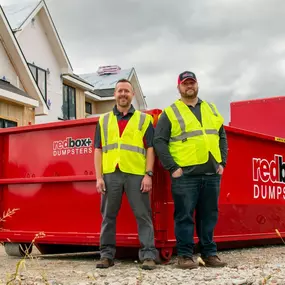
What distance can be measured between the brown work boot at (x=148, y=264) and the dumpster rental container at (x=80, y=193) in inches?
17.1

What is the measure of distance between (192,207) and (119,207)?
0.75 meters

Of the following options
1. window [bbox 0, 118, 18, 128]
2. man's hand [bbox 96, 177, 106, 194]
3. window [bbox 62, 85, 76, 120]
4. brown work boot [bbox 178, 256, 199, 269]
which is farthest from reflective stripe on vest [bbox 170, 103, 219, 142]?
window [bbox 62, 85, 76, 120]

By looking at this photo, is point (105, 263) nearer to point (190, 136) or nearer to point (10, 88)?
point (190, 136)

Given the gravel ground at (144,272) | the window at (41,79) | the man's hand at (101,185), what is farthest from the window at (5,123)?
the man's hand at (101,185)

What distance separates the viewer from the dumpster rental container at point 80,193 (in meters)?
6.18

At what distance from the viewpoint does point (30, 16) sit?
2123cm

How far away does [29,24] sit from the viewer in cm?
2138

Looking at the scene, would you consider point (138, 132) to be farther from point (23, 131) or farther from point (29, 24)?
point (29, 24)

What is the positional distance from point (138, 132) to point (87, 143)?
105cm

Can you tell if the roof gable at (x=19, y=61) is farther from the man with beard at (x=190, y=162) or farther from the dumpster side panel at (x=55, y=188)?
the man with beard at (x=190, y=162)

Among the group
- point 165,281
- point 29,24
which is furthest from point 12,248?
point 29,24

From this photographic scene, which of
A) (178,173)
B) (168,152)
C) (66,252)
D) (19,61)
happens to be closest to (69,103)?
(19,61)

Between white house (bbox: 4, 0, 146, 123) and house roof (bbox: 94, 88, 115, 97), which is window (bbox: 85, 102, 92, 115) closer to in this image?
house roof (bbox: 94, 88, 115, 97)

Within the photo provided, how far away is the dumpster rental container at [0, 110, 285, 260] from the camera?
20.3 feet
